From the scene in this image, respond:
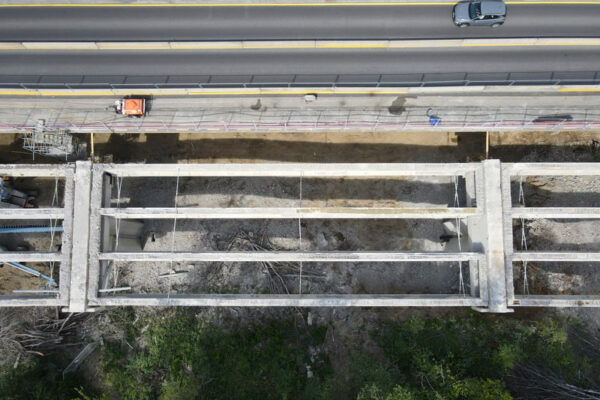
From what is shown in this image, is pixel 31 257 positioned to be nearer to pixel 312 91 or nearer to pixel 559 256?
pixel 312 91

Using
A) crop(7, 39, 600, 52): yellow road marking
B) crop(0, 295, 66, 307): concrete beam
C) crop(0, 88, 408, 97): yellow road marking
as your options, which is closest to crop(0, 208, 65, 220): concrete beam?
crop(0, 295, 66, 307): concrete beam

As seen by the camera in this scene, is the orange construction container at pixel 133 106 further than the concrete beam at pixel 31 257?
Yes

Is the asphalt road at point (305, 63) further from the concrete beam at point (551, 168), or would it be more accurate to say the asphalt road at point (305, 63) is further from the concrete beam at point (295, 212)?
the concrete beam at point (295, 212)

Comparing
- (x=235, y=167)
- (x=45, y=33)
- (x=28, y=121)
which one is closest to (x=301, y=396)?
(x=235, y=167)

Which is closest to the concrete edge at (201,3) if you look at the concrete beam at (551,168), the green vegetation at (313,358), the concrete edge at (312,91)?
the concrete edge at (312,91)

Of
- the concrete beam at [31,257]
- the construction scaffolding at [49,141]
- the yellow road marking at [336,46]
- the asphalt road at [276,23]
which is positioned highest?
the asphalt road at [276,23]

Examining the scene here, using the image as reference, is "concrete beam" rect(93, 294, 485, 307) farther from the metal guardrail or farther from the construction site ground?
the metal guardrail
